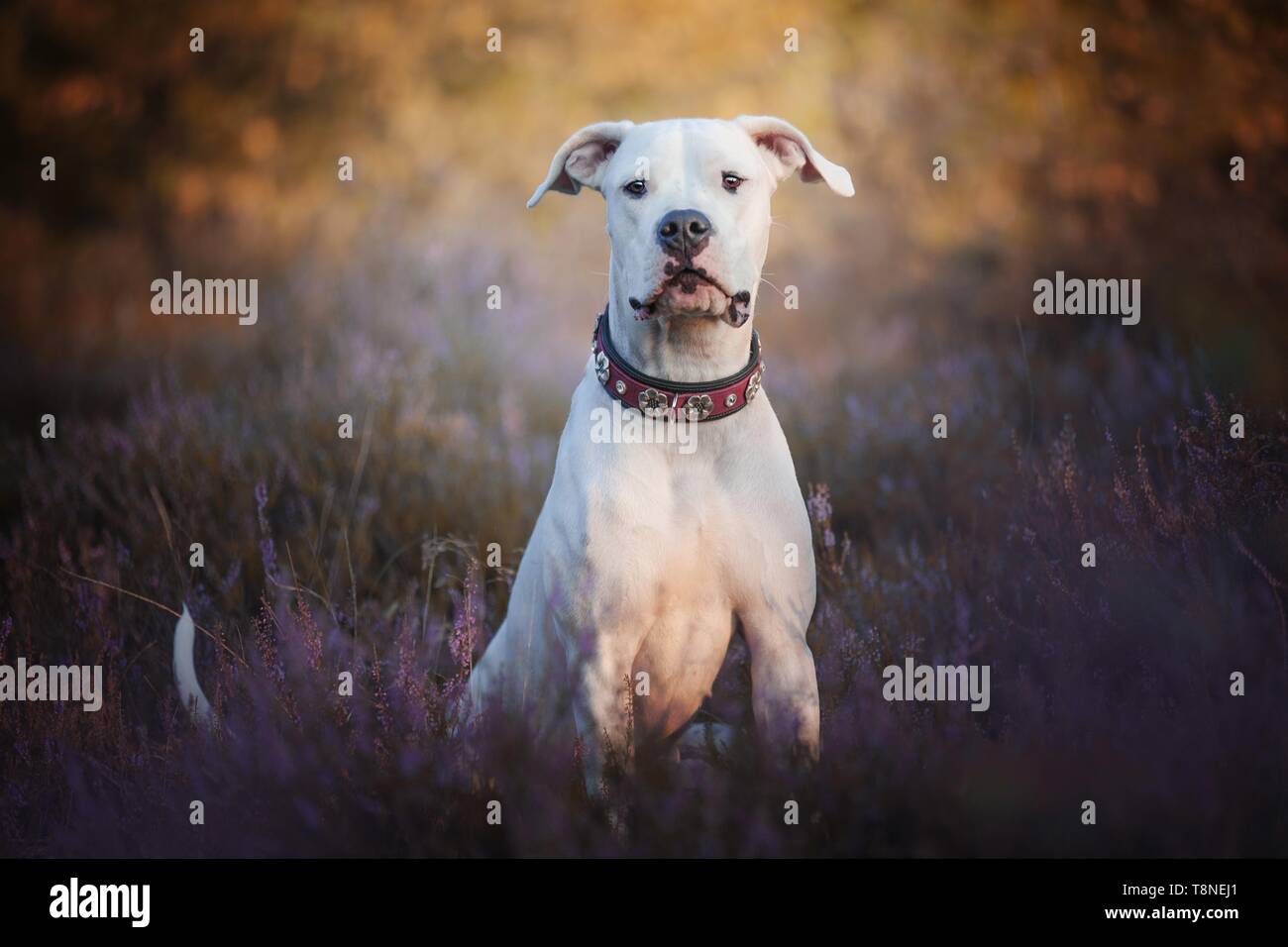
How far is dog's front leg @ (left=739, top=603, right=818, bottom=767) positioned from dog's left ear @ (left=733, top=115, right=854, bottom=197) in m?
1.26

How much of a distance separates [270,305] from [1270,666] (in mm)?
6780

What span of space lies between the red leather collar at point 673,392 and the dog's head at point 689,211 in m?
0.18

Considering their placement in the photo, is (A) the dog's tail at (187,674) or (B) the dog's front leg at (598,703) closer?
(B) the dog's front leg at (598,703)

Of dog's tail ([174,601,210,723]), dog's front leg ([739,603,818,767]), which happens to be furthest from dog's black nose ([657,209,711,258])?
dog's tail ([174,601,210,723])

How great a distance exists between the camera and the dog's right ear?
328 centimetres

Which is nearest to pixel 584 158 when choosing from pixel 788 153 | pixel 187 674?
pixel 788 153

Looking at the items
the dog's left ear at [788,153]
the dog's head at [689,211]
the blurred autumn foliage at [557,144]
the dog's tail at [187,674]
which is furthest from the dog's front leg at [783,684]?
the blurred autumn foliage at [557,144]

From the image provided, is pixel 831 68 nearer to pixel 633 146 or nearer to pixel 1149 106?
pixel 1149 106

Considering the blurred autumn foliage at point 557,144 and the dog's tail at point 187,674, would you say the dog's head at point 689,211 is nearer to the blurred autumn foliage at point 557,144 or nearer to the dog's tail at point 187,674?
the dog's tail at point 187,674

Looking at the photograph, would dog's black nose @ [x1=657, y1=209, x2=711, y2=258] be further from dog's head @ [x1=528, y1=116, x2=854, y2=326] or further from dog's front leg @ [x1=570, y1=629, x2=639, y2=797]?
dog's front leg @ [x1=570, y1=629, x2=639, y2=797]

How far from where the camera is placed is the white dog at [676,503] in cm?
302

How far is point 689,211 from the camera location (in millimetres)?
2881

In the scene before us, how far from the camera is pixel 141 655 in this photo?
13.9ft

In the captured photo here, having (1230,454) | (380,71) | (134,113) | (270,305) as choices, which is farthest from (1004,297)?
(134,113)
